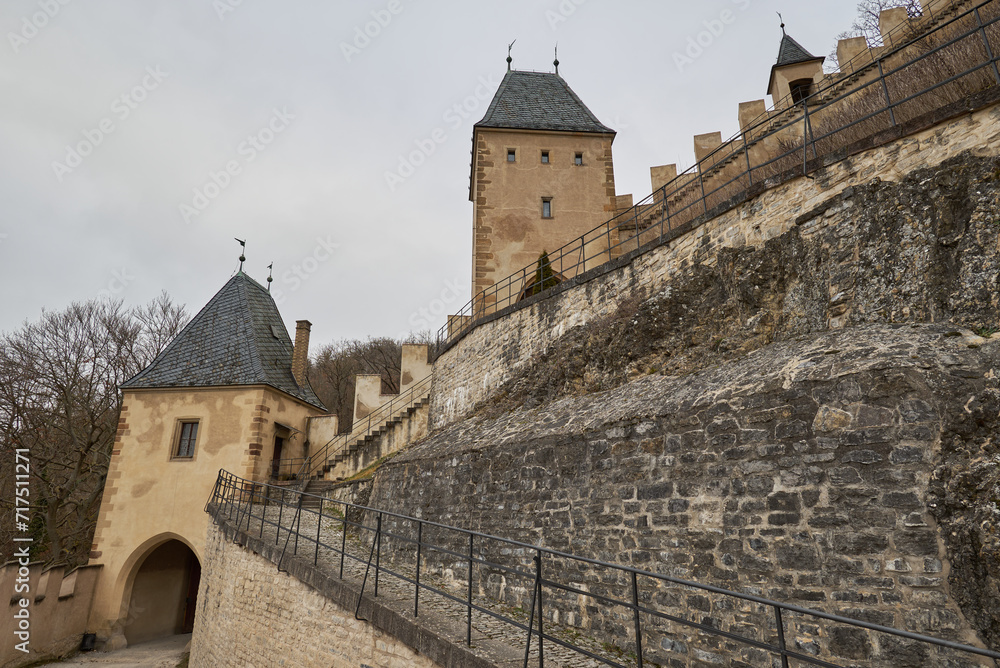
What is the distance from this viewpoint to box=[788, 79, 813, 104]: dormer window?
728 inches

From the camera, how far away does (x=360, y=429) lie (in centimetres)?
1836

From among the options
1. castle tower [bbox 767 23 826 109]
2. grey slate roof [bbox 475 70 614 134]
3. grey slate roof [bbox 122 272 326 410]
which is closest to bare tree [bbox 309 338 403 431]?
grey slate roof [bbox 122 272 326 410]

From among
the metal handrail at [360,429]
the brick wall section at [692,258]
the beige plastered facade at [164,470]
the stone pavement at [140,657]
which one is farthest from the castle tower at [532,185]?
the stone pavement at [140,657]

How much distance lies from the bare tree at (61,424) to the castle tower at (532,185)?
1439 centimetres

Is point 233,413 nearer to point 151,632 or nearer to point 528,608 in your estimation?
point 151,632

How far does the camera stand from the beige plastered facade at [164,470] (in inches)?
608

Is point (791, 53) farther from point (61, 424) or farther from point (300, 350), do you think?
point (61, 424)

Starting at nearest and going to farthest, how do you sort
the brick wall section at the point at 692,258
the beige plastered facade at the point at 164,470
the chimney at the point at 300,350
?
the brick wall section at the point at 692,258
the beige plastered facade at the point at 164,470
the chimney at the point at 300,350

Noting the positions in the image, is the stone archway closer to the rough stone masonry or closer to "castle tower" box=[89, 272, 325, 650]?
"castle tower" box=[89, 272, 325, 650]

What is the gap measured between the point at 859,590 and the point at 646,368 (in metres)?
3.83

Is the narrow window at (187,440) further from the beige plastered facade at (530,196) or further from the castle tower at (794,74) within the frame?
the castle tower at (794,74)

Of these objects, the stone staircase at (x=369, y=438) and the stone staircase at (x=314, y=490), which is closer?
the stone staircase at (x=314, y=490)

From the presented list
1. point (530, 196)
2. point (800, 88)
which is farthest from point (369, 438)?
point (800, 88)

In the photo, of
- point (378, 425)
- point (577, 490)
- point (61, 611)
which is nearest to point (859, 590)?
point (577, 490)
